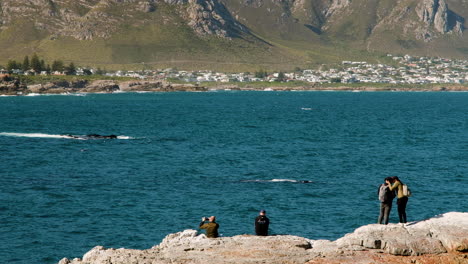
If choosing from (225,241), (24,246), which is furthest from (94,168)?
(225,241)

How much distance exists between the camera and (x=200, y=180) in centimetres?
6294

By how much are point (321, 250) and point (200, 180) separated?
3538cm

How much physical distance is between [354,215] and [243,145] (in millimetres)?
47174

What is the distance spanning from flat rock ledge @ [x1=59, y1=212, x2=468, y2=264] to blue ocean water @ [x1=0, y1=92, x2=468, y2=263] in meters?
11.9

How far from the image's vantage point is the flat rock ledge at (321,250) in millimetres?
26969

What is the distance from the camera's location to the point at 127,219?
4662 centimetres

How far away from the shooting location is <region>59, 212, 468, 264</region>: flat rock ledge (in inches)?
1062

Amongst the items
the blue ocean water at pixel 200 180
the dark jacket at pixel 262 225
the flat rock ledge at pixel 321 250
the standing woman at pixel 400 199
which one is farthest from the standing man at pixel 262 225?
the blue ocean water at pixel 200 180

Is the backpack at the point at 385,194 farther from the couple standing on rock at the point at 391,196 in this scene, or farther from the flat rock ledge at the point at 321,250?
the flat rock ledge at the point at 321,250

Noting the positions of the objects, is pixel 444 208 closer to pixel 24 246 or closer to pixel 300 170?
pixel 300 170

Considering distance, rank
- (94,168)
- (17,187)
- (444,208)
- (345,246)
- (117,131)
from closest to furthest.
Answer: (345,246)
(444,208)
(17,187)
(94,168)
(117,131)

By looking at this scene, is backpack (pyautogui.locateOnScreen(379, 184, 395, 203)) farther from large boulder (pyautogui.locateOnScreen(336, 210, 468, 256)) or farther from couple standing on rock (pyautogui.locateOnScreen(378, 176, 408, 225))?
large boulder (pyautogui.locateOnScreen(336, 210, 468, 256))

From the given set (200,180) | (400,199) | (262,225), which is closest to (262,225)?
(262,225)

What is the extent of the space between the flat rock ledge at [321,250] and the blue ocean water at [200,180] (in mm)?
11932
